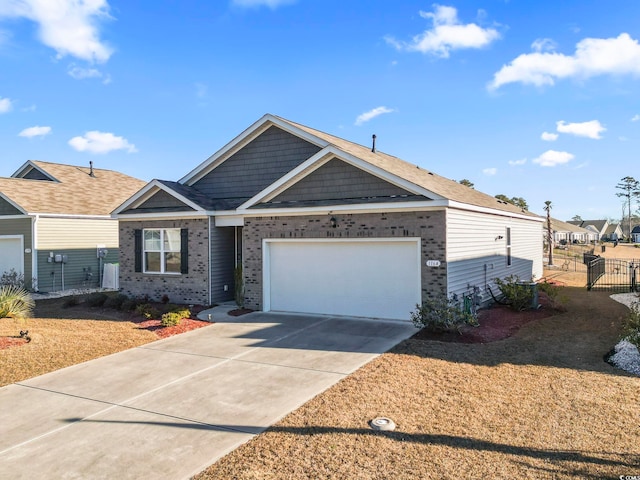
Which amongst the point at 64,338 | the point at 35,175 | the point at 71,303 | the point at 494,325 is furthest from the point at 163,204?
the point at 35,175

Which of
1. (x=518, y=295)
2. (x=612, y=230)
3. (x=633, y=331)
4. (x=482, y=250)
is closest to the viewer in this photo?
(x=633, y=331)

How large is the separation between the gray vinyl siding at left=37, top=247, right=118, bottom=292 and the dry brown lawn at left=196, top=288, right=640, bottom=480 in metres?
17.0

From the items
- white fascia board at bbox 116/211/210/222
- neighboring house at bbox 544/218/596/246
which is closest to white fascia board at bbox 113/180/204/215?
white fascia board at bbox 116/211/210/222

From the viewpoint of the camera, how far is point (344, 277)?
12.5 meters

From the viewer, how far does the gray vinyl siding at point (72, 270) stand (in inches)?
749

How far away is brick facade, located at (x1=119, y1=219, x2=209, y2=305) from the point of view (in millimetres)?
14594

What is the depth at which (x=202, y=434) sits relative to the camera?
535 centimetres

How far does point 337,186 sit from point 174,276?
22.0 feet

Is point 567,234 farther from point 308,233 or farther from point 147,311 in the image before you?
point 147,311

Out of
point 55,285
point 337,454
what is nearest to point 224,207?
point 55,285

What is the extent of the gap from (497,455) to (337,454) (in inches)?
67.2

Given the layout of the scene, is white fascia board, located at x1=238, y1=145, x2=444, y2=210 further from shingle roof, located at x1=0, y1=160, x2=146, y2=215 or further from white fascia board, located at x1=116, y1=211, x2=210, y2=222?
shingle roof, located at x1=0, y1=160, x2=146, y2=215

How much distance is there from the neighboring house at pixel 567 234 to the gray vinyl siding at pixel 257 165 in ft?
184

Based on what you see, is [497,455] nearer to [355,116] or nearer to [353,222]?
[353,222]
